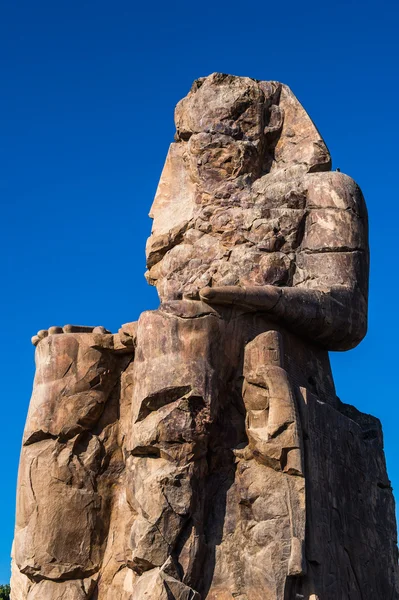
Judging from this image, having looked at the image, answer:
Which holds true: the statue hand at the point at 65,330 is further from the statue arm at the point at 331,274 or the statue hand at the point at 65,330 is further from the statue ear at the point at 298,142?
the statue ear at the point at 298,142

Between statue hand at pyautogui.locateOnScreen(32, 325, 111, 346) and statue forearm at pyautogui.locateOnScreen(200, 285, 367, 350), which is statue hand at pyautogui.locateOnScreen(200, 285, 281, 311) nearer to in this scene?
statue forearm at pyautogui.locateOnScreen(200, 285, 367, 350)

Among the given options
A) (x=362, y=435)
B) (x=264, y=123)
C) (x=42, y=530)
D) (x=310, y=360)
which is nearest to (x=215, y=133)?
(x=264, y=123)

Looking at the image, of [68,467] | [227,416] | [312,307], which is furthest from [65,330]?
[312,307]

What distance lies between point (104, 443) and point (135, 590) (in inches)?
53.7

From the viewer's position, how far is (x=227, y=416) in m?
7.48

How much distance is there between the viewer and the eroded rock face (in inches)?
276

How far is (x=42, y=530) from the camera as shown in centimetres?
751

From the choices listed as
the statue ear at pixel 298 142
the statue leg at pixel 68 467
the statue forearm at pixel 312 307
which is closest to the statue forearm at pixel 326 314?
the statue forearm at pixel 312 307

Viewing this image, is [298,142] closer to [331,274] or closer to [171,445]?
[331,274]

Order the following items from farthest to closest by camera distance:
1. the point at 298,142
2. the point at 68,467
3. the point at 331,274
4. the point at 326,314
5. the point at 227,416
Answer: the point at 298,142 < the point at 331,274 < the point at 326,314 < the point at 68,467 < the point at 227,416

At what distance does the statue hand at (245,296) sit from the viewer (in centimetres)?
739

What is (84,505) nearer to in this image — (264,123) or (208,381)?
(208,381)

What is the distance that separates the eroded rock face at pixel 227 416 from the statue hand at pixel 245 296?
0.5 inches

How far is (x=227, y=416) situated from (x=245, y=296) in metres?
0.85
